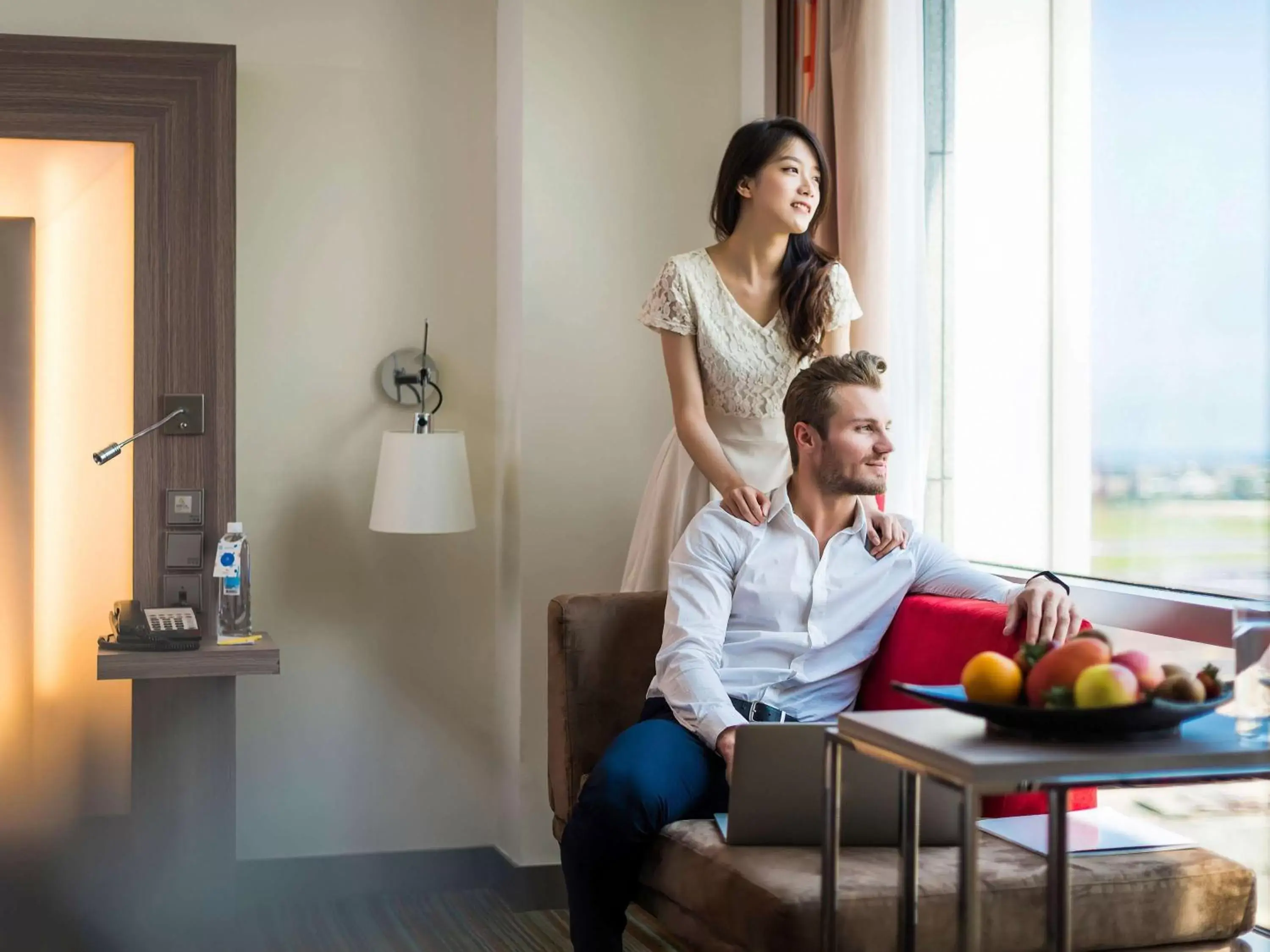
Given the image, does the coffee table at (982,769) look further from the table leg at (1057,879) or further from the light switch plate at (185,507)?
the light switch plate at (185,507)

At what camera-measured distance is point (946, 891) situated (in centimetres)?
184

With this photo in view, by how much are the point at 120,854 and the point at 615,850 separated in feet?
5.57

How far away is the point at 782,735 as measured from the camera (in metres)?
1.91

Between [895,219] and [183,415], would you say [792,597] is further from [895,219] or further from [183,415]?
[183,415]

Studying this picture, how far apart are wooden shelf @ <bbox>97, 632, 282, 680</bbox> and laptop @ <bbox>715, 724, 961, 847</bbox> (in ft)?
4.09

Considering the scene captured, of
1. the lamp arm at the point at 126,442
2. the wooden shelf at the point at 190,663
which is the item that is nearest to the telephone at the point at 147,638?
the wooden shelf at the point at 190,663

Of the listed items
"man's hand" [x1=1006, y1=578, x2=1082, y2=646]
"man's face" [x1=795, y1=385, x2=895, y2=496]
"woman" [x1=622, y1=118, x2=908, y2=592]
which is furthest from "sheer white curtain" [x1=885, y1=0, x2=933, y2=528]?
"man's hand" [x1=1006, y1=578, x2=1082, y2=646]

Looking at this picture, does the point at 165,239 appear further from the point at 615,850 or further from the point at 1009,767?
the point at 1009,767

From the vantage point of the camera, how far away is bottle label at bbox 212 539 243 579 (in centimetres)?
302

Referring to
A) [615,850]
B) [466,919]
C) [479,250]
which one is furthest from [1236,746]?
[479,250]

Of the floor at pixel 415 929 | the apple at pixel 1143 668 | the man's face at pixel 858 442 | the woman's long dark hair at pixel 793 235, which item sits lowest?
the floor at pixel 415 929

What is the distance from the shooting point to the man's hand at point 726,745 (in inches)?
84.6

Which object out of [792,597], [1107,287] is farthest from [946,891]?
[1107,287]

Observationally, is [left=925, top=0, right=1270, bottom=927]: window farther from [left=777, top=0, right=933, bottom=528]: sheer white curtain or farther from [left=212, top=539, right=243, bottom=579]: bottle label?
[left=212, top=539, right=243, bottom=579]: bottle label
